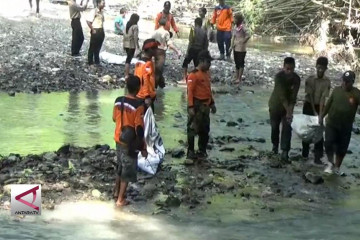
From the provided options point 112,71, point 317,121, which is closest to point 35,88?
point 112,71

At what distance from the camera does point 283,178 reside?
8.30 m

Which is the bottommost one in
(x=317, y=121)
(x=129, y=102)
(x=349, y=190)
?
(x=349, y=190)

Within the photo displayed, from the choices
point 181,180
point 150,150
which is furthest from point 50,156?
point 181,180

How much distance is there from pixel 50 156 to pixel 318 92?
384 cm

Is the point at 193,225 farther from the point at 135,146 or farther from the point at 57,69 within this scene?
the point at 57,69

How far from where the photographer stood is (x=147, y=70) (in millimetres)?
8453

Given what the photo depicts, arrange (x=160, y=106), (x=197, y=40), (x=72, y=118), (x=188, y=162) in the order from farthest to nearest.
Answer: (x=197, y=40) < (x=160, y=106) < (x=72, y=118) < (x=188, y=162)

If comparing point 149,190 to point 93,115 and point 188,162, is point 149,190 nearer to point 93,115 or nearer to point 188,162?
point 188,162

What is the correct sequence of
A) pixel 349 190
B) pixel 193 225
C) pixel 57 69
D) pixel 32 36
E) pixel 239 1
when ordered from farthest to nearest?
pixel 239 1
pixel 32 36
pixel 57 69
pixel 349 190
pixel 193 225

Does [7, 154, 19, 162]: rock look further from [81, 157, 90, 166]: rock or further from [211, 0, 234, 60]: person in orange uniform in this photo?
[211, 0, 234, 60]: person in orange uniform

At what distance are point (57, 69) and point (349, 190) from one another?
9055mm

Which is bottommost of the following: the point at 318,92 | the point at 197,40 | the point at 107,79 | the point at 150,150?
the point at 107,79

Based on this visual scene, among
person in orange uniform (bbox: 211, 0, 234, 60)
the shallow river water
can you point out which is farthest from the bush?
the shallow river water

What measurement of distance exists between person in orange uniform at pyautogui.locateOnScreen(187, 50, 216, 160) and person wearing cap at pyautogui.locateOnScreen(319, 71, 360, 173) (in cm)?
160
